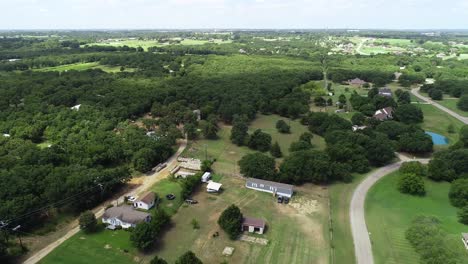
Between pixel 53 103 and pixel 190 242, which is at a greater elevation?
pixel 53 103

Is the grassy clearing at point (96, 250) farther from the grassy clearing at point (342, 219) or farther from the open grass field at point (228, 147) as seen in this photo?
the grassy clearing at point (342, 219)

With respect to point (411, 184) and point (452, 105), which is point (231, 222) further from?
point (452, 105)

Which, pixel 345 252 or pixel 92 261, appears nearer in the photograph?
pixel 92 261

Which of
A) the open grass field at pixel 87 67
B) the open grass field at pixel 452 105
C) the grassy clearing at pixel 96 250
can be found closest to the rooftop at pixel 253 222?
the grassy clearing at pixel 96 250

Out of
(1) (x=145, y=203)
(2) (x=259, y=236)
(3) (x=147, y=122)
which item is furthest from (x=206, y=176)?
(3) (x=147, y=122)

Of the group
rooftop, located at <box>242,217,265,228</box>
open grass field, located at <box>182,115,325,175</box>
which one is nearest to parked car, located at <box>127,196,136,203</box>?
open grass field, located at <box>182,115,325,175</box>

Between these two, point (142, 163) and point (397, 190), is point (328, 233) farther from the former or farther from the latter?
point (142, 163)

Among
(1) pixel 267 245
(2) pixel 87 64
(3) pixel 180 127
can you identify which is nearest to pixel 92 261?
(1) pixel 267 245
